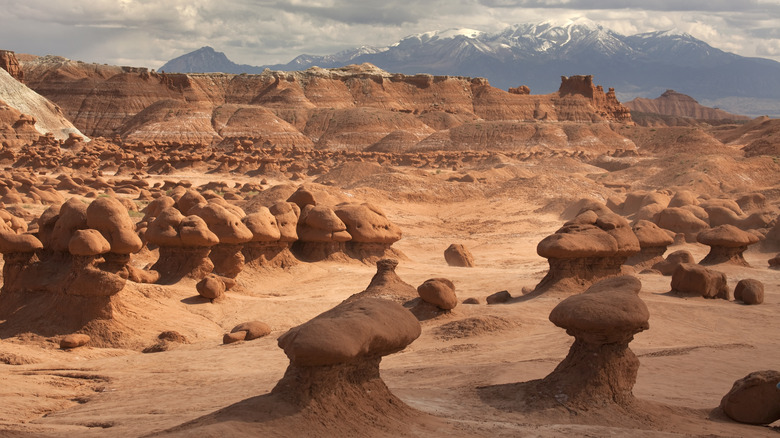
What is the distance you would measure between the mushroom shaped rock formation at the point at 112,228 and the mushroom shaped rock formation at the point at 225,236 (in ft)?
11.7

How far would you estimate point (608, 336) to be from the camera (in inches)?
305

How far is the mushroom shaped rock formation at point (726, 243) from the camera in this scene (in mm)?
17969

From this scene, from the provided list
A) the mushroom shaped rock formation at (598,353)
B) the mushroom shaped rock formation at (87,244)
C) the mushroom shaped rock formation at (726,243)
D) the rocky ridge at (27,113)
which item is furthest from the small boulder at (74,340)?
the rocky ridge at (27,113)

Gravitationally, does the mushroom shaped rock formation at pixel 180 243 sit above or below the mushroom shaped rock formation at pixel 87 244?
below

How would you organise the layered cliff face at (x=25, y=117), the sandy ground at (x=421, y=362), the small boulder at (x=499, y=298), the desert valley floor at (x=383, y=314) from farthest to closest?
1. the layered cliff face at (x=25, y=117)
2. the small boulder at (x=499, y=298)
3. the sandy ground at (x=421, y=362)
4. the desert valley floor at (x=383, y=314)

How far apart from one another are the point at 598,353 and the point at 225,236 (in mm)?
9812

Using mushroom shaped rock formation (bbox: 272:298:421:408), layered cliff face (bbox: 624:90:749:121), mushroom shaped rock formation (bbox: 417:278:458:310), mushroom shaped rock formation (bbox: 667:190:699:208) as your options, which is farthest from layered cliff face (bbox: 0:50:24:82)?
layered cliff face (bbox: 624:90:749:121)

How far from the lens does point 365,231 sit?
19562 millimetres

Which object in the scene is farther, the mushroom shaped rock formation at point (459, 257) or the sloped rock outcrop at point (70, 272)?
the mushroom shaped rock formation at point (459, 257)

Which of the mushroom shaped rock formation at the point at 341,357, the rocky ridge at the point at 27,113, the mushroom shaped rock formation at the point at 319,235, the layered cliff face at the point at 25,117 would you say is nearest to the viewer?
the mushroom shaped rock formation at the point at 341,357

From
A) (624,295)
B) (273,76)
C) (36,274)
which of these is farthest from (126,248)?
(273,76)

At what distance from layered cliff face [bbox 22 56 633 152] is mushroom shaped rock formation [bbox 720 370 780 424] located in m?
57.6

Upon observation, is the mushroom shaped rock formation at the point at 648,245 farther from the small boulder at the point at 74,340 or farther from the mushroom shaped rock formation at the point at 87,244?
the small boulder at the point at 74,340

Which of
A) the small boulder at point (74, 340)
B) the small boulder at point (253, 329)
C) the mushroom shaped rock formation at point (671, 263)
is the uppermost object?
the mushroom shaped rock formation at point (671, 263)
